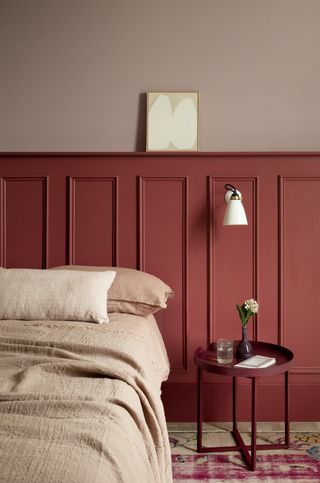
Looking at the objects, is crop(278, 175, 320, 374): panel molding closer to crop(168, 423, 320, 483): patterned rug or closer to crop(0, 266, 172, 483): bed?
crop(168, 423, 320, 483): patterned rug

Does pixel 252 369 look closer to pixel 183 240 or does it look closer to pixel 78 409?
pixel 183 240

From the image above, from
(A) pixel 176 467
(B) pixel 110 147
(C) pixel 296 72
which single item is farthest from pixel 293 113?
(A) pixel 176 467

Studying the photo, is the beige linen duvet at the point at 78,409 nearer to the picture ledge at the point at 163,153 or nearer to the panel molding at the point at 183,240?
the panel molding at the point at 183,240

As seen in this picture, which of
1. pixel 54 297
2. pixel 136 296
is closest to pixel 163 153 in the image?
pixel 136 296

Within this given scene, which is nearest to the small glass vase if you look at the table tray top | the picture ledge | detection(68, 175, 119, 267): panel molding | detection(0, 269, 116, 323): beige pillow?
the table tray top

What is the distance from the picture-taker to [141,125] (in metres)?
3.16

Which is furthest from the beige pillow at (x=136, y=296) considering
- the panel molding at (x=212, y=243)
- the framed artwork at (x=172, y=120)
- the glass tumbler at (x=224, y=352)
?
the framed artwork at (x=172, y=120)

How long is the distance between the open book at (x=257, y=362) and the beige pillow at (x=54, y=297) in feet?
2.30

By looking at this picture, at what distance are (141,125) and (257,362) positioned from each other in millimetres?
1641

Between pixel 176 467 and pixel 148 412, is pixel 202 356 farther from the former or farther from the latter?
pixel 148 412

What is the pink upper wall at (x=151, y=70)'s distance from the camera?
311 cm

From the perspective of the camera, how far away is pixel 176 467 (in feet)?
7.68

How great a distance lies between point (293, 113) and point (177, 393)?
1877 millimetres

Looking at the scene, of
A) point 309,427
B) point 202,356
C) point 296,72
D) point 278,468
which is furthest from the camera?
point 296,72
